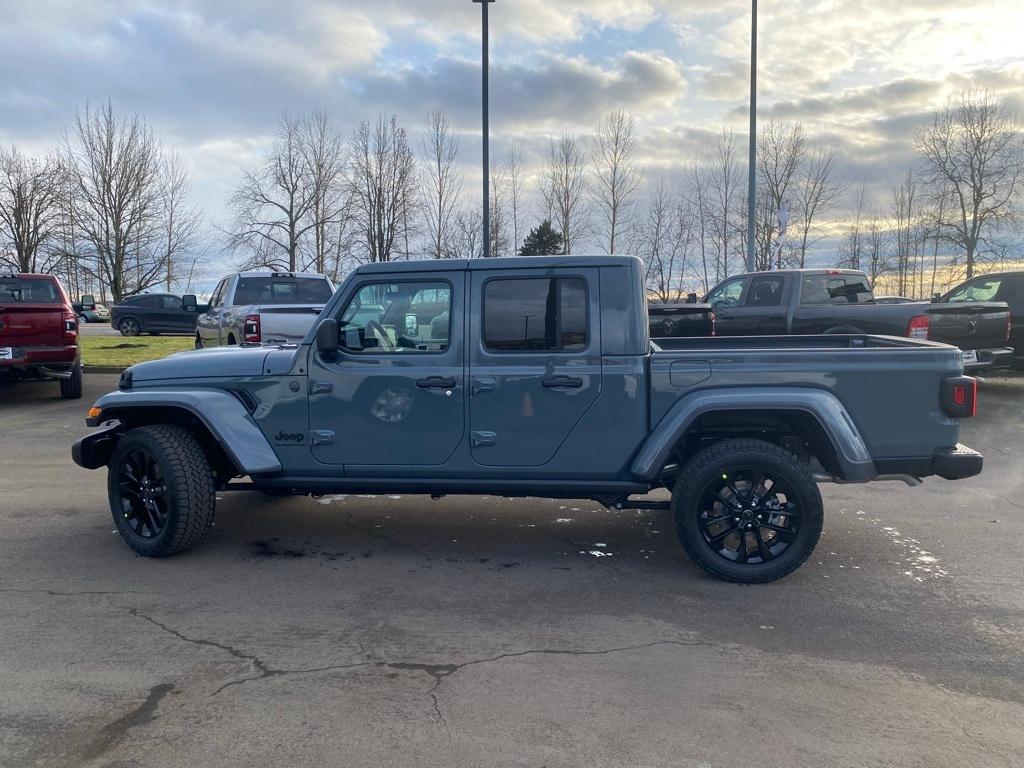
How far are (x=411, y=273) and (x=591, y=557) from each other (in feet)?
7.10

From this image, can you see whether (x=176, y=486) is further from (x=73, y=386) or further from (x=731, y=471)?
(x=73, y=386)

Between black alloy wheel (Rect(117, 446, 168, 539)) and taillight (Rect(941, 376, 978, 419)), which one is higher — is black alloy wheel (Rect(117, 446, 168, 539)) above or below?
below

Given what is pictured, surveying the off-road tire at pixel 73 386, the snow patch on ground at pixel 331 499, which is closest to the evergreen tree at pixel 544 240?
the off-road tire at pixel 73 386

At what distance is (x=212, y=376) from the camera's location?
5.11 metres

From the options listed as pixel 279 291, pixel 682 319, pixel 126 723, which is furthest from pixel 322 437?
pixel 279 291

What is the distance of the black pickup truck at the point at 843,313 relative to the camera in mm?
10586

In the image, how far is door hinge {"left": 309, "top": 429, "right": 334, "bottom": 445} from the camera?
16.4 feet

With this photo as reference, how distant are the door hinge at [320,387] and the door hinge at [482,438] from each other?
94 cm

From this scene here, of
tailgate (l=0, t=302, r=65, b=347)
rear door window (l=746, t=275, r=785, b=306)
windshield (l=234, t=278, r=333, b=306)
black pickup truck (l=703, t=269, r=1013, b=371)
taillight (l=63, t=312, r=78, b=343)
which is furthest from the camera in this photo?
windshield (l=234, t=278, r=333, b=306)

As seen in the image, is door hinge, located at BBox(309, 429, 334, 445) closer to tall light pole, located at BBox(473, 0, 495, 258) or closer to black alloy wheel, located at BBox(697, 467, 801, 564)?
black alloy wheel, located at BBox(697, 467, 801, 564)

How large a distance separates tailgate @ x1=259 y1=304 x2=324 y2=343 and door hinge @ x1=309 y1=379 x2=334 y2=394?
581cm

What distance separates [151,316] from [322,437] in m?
30.7

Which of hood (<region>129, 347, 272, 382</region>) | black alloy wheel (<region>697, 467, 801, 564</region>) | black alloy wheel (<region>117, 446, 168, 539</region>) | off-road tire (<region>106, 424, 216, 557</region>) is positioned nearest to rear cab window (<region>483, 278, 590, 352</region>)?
black alloy wheel (<region>697, 467, 801, 564</region>)

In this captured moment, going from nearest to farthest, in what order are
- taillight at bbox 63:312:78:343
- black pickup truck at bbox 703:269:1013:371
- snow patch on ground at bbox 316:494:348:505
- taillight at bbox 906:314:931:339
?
snow patch on ground at bbox 316:494:348:505 → taillight at bbox 906:314:931:339 → black pickup truck at bbox 703:269:1013:371 → taillight at bbox 63:312:78:343
